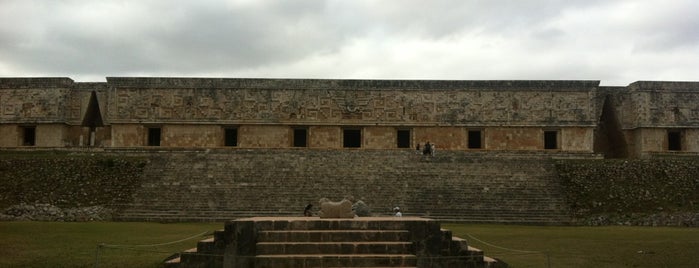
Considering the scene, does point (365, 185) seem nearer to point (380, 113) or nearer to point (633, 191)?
point (380, 113)

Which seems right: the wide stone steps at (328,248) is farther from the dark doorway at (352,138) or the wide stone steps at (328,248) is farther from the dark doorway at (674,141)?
the dark doorway at (674,141)

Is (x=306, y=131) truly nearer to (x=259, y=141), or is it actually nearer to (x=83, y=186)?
(x=259, y=141)

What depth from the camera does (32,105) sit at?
1133 inches

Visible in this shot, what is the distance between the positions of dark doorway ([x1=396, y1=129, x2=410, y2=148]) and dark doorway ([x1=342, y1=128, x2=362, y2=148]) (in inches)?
61.7

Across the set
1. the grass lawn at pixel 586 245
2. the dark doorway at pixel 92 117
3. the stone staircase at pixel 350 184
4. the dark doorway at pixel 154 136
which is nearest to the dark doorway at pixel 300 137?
the stone staircase at pixel 350 184

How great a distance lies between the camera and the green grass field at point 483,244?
37.0ft

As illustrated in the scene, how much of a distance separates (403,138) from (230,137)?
6.93 metres

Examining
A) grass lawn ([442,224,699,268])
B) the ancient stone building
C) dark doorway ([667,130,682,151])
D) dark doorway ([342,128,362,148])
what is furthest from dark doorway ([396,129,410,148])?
dark doorway ([667,130,682,151])

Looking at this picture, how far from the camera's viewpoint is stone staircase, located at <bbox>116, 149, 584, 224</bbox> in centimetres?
2002

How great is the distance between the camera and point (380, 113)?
2848 cm

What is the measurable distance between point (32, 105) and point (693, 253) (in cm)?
2504

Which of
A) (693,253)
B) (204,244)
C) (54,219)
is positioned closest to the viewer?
(204,244)

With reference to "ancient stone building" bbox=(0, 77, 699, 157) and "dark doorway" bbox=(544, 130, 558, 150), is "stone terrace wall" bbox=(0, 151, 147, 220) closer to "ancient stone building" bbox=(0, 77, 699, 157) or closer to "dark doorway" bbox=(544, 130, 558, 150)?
"ancient stone building" bbox=(0, 77, 699, 157)

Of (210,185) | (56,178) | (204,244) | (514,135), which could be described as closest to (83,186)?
(56,178)
